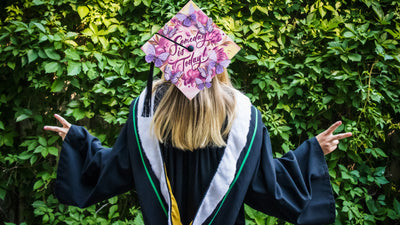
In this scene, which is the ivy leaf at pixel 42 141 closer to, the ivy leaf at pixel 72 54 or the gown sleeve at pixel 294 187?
the ivy leaf at pixel 72 54

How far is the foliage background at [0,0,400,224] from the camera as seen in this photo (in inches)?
95.9

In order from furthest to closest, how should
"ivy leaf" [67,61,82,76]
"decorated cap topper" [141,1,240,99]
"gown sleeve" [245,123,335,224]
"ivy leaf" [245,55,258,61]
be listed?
"ivy leaf" [245,55,258,61]
"ivy leaf" [67,61,82,76]
"gown sleeve" [245,123,335,224]
"decorated cap topper" [141,1,240,99]

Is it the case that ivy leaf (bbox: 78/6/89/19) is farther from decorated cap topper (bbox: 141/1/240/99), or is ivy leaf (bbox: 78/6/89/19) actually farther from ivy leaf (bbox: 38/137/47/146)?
decorated cap topper (bbox: 141/1/240/99)

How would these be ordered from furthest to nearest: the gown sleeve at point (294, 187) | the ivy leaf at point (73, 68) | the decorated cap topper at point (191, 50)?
1. the ivy leaf at point (73, 68)
2. the gown sleeve at point (294, 187)
3. the decorated cap topper at point (191, 50)

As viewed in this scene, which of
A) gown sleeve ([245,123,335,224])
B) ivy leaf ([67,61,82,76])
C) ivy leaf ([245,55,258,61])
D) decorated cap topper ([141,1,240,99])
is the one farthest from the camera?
ivy leaf ([245,55,258,61])

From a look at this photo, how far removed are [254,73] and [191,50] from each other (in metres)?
1.32

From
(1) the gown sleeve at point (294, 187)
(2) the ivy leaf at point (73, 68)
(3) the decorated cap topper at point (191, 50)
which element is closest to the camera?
(3) the decorated cap topper at point (191, 50)

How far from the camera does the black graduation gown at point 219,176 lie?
4.77 feet

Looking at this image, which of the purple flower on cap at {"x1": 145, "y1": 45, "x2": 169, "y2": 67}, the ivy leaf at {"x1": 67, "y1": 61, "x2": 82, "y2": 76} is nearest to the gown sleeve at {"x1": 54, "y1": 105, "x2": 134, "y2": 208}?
the purple flower on cap at {"x1": 145, "y1": 45, "x2": 169, "y2": 67}

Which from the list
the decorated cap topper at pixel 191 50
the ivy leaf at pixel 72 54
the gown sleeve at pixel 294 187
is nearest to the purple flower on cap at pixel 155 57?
the decorated cap topper at pixel 191 50

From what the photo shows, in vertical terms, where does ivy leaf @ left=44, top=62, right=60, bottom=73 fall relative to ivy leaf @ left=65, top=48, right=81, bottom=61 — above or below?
below

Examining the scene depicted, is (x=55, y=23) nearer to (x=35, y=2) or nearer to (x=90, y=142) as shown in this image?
(x=35, y=2)

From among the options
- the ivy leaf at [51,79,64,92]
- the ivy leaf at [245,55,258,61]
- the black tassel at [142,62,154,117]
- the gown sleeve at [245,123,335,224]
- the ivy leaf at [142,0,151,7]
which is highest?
the ivy leaf at [142,0,151,7]

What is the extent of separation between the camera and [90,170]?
168 centimetres
